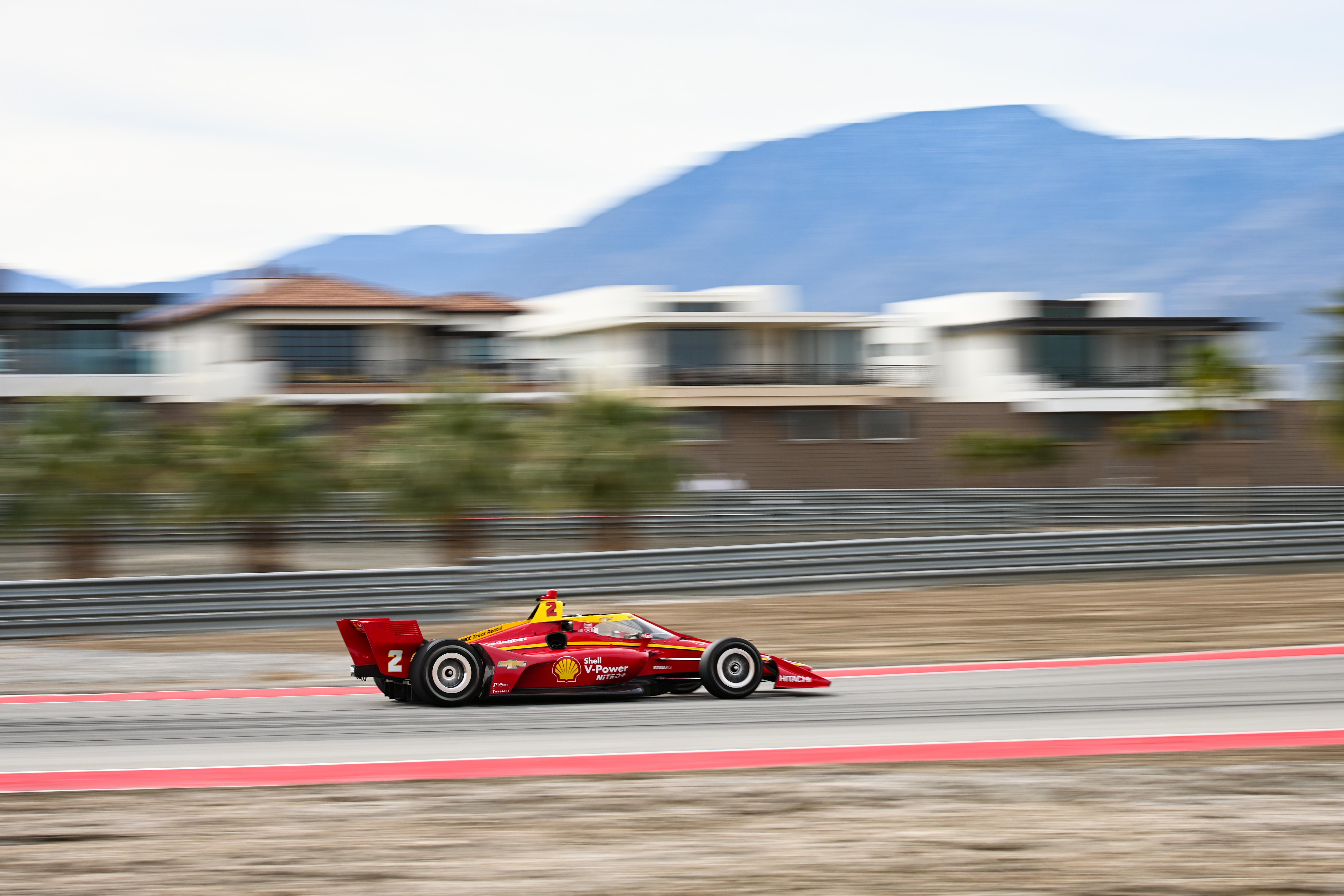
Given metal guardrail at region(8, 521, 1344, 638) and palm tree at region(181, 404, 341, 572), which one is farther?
palm tree at region(181, 404, 341, 572)

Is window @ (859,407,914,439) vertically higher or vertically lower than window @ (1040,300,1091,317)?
lower

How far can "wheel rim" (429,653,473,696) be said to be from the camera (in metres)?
9.77

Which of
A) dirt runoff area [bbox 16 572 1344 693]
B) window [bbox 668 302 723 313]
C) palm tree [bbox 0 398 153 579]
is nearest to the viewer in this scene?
dirt runoff area [bbox 16 572 1344 693]

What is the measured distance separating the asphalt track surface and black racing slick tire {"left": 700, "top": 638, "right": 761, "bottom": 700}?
9 cm

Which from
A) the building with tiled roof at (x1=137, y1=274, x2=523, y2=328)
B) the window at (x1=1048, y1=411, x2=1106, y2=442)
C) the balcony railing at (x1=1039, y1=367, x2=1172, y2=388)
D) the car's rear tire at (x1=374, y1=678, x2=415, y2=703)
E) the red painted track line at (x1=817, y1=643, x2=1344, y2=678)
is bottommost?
the red painted track line at (x1=817, y1=643, x2=1344, y2=678)

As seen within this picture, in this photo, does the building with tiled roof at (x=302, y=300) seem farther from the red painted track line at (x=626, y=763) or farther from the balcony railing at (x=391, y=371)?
the red painted track line at (x=626, y=763)

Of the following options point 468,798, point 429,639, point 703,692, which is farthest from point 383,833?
point 429,639

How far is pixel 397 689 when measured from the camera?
9938mm

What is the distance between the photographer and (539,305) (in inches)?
1972

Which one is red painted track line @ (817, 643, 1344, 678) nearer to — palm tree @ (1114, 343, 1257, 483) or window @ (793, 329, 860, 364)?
palm tree @ (1114, 343, 1257, 483)

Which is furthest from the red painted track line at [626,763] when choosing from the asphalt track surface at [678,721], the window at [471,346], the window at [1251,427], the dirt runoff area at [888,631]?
the window at [1251,427]

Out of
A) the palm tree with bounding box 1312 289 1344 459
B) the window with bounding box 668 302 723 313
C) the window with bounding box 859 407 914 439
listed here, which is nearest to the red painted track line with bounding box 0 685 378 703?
the palm tree with bounding box 1312 289 1344 459

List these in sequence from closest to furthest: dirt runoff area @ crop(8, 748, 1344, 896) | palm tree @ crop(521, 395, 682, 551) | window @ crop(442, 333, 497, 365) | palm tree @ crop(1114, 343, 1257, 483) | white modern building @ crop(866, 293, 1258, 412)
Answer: dirt runoff area @ crop(8, 748, 1344, 896) < palm tree @ crop(521, 395, 682, 551) < palm tree @ crop(1114, 343, 1257, 483) < window @ crop(442, 333, 497, 365) < white modern building @ crop(866, 293, 1258, 412)

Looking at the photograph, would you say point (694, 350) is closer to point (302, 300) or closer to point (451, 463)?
point (302, 300)
